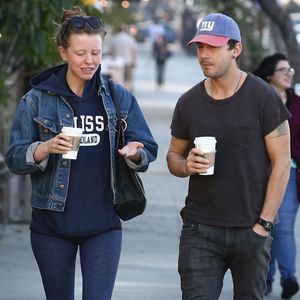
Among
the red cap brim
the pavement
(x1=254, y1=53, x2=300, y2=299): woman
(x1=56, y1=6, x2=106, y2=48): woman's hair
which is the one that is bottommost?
the pavement

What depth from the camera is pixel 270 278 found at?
8.02m

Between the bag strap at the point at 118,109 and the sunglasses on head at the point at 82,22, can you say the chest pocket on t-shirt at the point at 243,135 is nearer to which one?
the bag strap at the point at 118,109

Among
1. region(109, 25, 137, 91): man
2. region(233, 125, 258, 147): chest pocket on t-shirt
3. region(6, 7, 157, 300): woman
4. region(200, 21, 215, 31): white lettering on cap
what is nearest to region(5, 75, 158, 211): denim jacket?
region(6, 7, 157, 300): woman

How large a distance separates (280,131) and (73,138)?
1.05 meters

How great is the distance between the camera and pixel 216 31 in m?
5.02

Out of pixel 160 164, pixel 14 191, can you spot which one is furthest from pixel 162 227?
pixel 160 164

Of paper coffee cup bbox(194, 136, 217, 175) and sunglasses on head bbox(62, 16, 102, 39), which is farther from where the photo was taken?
sunglasses on head bbox(62, 16, 102, 39)

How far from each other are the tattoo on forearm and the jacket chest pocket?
1.01 m

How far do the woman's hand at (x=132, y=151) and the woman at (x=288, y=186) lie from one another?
2914mm

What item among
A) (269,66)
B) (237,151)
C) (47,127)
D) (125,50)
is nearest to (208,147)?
(237,151)

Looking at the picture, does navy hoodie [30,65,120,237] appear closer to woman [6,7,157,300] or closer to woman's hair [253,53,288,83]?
woman [6,7,157,300]

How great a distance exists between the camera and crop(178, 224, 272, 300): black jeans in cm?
502

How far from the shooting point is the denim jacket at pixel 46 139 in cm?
491

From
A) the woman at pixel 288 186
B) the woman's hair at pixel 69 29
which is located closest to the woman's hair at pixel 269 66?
the woman at pixel 288 186
